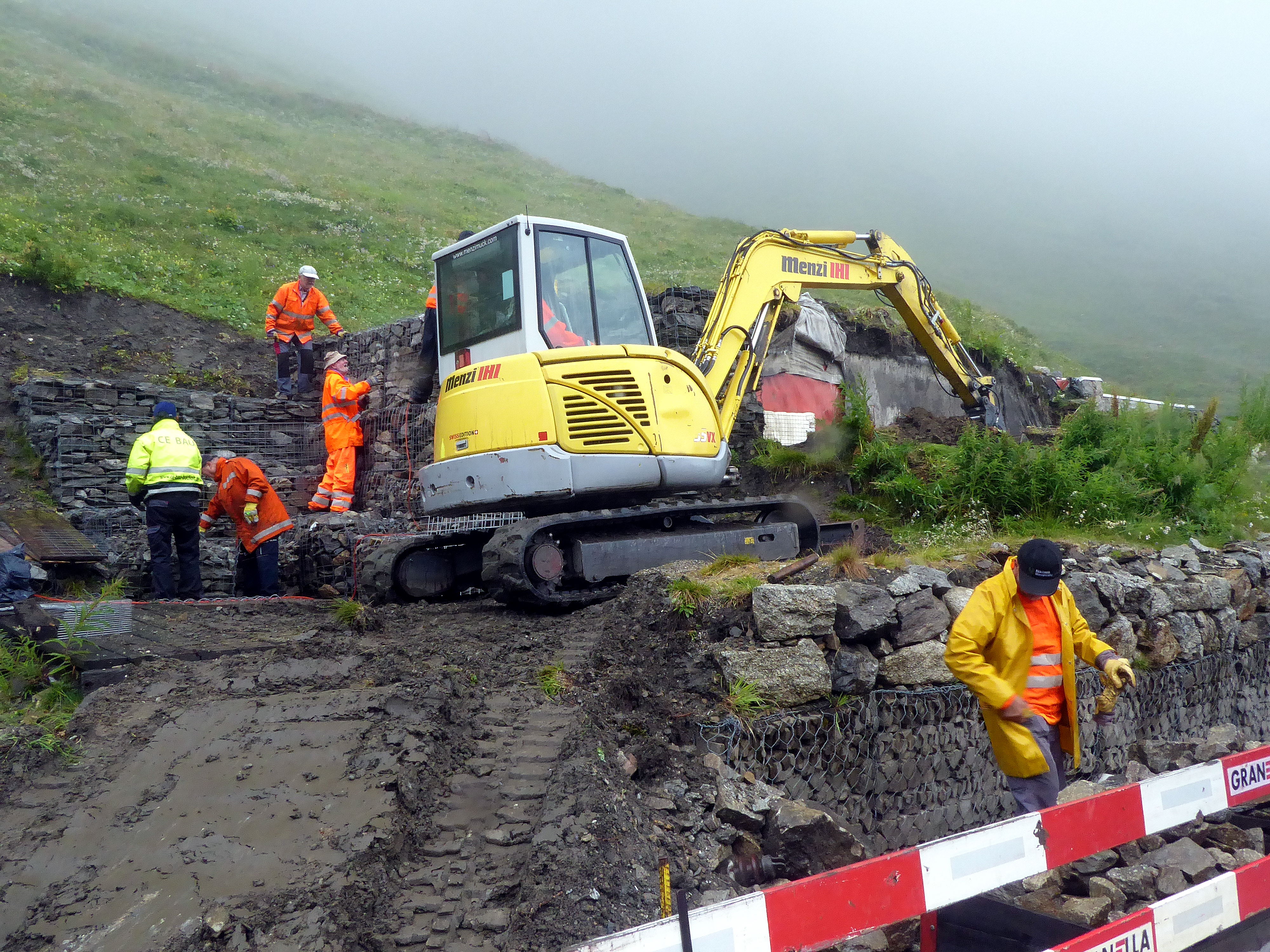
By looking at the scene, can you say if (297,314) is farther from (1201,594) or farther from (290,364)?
(1201,594)

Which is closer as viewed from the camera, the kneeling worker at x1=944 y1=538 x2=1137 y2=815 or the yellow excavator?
the kneeling worker at x1=944 y1=538 x2=1137 y2=815

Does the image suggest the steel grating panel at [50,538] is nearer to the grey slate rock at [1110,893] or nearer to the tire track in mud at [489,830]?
the tire track in mud at [489,830]

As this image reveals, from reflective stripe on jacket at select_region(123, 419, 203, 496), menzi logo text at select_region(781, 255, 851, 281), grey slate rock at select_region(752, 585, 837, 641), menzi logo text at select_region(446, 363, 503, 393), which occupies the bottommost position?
grey slate rock at select_region(752, 585, 837, 641)

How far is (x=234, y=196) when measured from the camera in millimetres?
24031

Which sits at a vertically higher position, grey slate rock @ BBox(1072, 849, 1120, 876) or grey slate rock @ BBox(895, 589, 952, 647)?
grey slate rock @ BBox(895, 589, 952, 647)

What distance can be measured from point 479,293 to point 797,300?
127 inches

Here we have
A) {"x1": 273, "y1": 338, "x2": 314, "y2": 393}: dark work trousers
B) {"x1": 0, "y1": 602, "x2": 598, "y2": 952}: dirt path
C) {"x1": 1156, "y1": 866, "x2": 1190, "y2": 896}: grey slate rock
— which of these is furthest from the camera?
{"x1": 273, "y1": 338, "x2": 314, "y2": 393}: dark work trousers

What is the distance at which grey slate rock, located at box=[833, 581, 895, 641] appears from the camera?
5.61m

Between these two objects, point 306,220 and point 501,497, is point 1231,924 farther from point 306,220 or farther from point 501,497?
point 306,220

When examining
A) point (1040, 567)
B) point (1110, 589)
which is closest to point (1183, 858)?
point (1040, 567)

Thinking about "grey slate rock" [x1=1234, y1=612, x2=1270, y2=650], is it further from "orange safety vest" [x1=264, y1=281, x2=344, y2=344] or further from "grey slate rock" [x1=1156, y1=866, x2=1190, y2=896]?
"orange safety vest" [x1=264, y1=281, x2=344, y2=344]

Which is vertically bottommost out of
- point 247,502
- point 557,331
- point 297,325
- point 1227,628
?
point 1227,628

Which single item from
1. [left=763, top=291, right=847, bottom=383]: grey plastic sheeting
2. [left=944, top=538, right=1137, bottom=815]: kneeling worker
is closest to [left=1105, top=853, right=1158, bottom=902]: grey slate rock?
[left=944, top=538, right=1137, bottom=815]: kneeling worker

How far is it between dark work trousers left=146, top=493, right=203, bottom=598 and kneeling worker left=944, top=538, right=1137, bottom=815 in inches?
254
